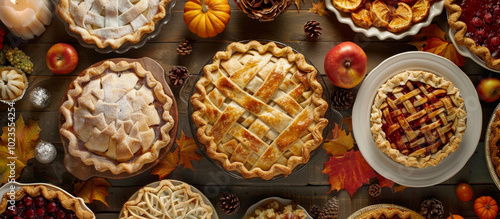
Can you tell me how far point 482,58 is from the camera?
2.63 metres

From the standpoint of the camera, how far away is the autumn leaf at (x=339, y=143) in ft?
9.12

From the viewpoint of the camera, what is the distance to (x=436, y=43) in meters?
2.80

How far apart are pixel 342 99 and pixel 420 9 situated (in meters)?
0.78

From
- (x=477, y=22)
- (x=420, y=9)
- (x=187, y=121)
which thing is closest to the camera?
(x=477, y=22)

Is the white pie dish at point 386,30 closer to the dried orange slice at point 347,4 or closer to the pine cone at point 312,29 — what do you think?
the dried orange slice at point 347,4

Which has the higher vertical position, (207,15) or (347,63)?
(207,15)

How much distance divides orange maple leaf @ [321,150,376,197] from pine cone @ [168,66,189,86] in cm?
111

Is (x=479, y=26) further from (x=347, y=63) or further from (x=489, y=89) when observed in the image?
(x=347, y=63)

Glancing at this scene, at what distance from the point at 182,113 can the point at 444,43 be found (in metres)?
1.82

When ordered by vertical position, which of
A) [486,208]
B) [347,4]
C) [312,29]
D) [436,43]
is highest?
[347,4]

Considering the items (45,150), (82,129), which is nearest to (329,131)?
(82,129)

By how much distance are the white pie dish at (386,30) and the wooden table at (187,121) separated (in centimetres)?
13

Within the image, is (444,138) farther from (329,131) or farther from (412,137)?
(329,131)

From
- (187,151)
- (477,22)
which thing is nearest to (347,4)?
(477,22)
